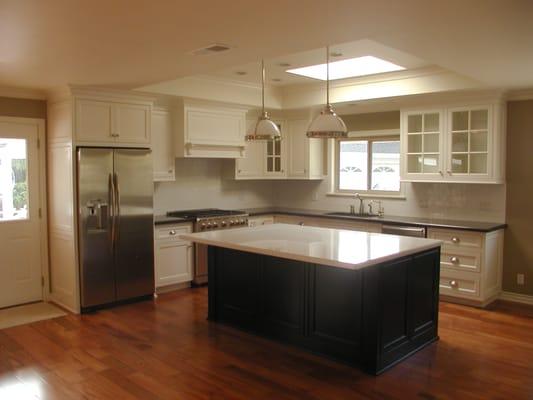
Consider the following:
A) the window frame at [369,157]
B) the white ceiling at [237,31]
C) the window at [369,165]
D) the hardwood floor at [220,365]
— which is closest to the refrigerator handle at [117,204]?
the hardwood floor at [220,365]

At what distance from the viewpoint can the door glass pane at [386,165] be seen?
6.51 meters

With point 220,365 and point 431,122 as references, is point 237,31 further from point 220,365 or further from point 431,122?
point 431,122

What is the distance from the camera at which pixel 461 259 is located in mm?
5258

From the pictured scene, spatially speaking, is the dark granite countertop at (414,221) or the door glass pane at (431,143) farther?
the door glass pane at (431,143)

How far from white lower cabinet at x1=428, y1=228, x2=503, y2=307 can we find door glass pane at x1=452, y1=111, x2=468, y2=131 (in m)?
1.19

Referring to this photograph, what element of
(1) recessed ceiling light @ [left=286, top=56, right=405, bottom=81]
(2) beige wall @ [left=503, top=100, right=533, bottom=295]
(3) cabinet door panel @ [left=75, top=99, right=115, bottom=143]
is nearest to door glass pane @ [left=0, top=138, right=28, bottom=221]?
(3) cabinet door panel @ [left=75, top=99, right=115, bottom=143]

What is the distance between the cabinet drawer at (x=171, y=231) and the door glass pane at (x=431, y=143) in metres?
3.00

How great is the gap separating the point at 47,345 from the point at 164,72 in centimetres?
256

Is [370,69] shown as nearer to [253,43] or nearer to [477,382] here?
[253,43]

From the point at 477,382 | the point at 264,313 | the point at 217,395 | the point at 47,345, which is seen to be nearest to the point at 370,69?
the point at 264,313

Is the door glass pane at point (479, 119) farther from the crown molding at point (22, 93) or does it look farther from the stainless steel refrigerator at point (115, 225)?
the crown molding at point (22, 93)

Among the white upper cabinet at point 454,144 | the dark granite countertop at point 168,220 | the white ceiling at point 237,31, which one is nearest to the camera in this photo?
the white ceiling at point 237,31

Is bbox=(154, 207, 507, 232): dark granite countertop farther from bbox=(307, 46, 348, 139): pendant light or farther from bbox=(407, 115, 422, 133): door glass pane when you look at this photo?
bbox=(307, 46, 348, 139): pendant light

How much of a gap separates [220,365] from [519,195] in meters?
3.83
